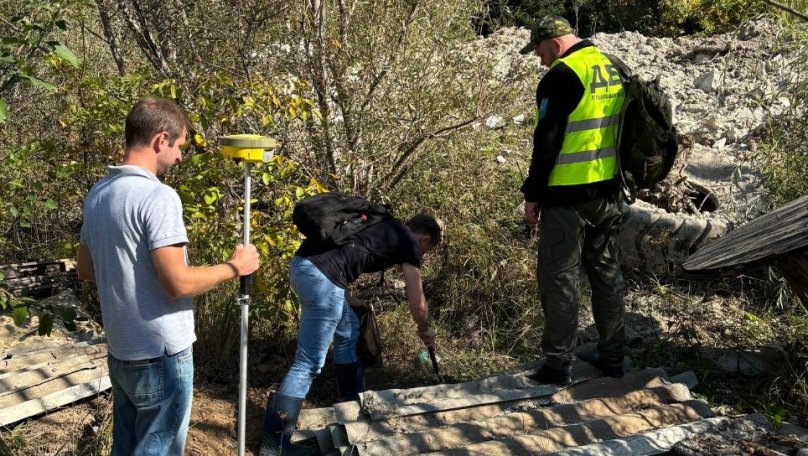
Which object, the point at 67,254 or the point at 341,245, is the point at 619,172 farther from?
the point at 67,254

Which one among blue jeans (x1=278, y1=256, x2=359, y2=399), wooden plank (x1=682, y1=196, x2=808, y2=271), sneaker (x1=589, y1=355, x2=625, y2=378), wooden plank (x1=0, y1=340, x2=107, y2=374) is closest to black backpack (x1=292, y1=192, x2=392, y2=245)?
blue jeans (x1=278, y1=256, x2=359, y2=399)

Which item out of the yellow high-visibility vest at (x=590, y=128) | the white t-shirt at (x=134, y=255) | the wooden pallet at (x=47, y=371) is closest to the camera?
the white t-shirt at (x=134, y=255)

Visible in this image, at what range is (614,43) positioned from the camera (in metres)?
11.5

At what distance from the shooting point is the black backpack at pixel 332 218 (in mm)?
4234

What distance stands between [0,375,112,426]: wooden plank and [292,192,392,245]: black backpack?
1.60 metres

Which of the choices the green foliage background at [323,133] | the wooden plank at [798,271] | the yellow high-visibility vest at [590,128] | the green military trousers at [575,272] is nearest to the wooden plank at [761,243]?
the wooden plank at [798,271]

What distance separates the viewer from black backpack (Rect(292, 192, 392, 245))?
167 inches

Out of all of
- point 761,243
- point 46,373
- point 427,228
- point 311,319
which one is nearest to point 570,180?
point 427,228

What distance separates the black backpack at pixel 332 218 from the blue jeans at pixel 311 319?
16 cm

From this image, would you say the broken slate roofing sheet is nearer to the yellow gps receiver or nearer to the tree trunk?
the yellow gps receiver

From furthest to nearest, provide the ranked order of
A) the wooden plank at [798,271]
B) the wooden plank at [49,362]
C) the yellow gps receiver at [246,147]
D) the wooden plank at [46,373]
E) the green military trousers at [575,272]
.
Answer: the wooden plank at [49,362]
the wooden plank at [46,373]
the green military trousers at [575,272]
the wooden plank at [798,271]
the yellow gps receiver at [246,147]

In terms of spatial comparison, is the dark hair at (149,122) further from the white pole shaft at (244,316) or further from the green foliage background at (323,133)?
the green foliage background at (323,133)

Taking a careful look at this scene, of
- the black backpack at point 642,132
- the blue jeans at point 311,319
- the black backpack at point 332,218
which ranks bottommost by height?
the blue jeans at point 311,319

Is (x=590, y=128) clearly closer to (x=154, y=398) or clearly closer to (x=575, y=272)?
(x=575, y=272)
